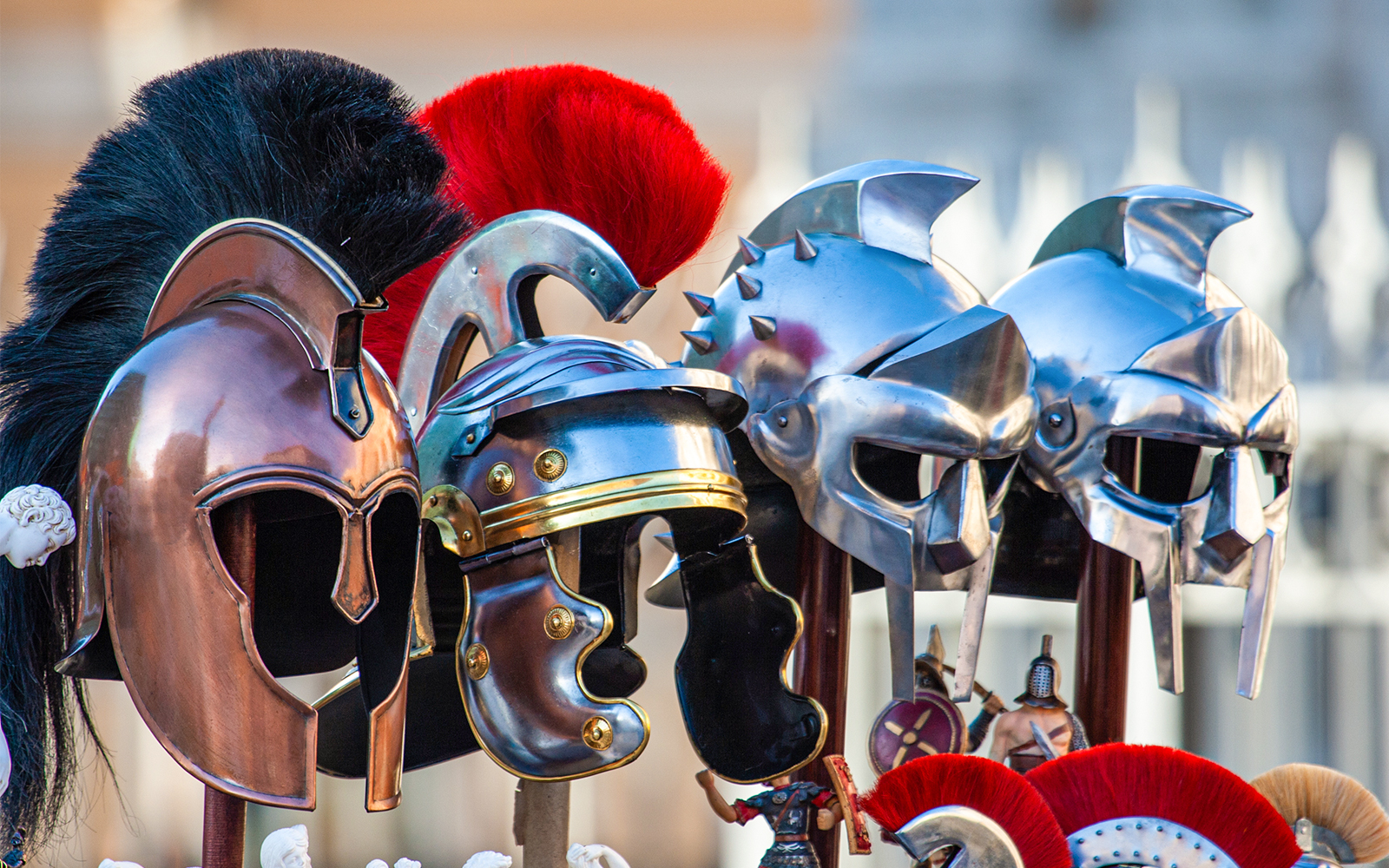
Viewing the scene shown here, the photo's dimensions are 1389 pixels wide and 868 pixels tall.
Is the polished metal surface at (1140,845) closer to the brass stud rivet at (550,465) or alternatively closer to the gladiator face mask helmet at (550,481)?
the gladiator face mask helmet at (550,481)

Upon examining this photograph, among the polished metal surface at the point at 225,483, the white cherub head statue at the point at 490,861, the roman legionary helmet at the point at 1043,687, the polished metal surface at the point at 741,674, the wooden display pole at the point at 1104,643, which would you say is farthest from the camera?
the wooden display pole at the point at 1104,643

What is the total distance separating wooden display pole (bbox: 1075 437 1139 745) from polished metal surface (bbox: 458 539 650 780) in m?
0.64

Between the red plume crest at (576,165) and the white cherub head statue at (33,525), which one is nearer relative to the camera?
the white cherub head statue at (33,525)

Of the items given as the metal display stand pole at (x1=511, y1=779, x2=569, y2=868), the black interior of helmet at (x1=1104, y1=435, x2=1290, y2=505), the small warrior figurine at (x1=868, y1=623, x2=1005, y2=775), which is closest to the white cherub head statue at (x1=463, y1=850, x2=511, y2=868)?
the metal display stand pole at (x1=511, y1=779, x2=569, y2=868)

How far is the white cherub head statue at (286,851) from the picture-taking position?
115 centimetres

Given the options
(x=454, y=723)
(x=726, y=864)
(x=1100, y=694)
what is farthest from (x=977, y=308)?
(x=726, y=864)

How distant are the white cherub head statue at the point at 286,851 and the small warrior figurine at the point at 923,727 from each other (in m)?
0.53

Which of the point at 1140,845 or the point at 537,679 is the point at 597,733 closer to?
the point at 537,679

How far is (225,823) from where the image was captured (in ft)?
3.52

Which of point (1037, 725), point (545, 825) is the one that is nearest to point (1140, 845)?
point (1037, 725)

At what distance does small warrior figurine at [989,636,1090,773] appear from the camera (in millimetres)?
1477

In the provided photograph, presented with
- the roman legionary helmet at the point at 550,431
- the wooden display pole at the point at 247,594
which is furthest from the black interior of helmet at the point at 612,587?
the wooden display pole at the point at 247,594

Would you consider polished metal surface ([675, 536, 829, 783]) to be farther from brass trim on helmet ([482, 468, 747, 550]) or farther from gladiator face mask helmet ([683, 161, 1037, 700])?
brass trim on helmet ([482, 468, 747, 550])

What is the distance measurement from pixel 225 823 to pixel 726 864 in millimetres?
2189
